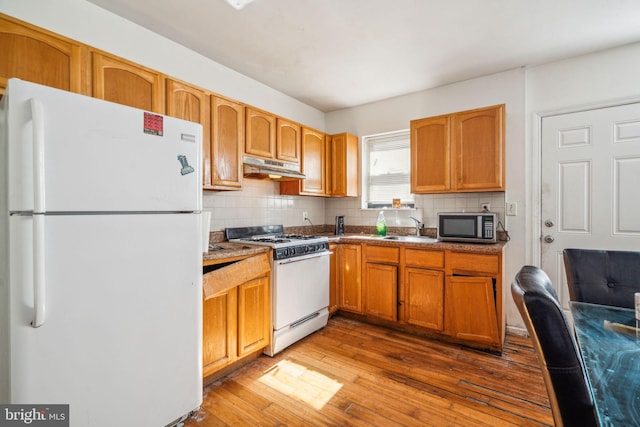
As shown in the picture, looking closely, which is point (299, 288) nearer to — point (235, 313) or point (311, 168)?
point (235, 313)

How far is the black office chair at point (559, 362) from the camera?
2.35ft

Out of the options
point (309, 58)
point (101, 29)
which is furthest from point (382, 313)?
point (101, 29)

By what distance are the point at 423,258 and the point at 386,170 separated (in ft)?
4.62

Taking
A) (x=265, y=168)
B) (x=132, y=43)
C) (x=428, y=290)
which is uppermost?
(x=132, y=43)

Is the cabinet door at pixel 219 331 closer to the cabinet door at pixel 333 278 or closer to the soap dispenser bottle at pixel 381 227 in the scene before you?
the cabinet door at pixel 333 278

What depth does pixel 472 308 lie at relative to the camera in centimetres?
251

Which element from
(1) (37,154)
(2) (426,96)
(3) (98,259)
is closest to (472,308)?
(2) (426,96)

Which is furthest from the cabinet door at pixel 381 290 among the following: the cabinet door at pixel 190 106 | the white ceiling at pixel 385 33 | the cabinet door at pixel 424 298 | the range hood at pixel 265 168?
the white ceiling at pixel 385 33

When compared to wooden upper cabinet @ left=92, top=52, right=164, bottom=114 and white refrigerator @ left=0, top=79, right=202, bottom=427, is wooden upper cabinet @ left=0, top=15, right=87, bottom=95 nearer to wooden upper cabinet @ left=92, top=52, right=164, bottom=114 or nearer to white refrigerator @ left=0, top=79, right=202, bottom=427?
wooden upper cabinet @ left=92, top=52, right=164, bottom=114

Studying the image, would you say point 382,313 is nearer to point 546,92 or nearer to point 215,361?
point 215,361

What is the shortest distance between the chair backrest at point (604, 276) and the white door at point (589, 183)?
1.25 meters

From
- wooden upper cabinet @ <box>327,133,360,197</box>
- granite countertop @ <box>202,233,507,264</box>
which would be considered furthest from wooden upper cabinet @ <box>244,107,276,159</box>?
wooden upper cabinet @ <box>327,133,360,197</box>

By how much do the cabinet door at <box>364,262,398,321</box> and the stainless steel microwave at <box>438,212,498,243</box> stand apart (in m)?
0.61

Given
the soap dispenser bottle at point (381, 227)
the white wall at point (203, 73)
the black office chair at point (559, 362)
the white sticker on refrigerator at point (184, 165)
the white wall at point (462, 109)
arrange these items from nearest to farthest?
the black office chair at point (559, 362) → the white sticker on refrigerator at point (184, 165) → the white wall at point (203, 73) → the white wall at point (462, 109) → the soap dispenser bottle at point (381, 227)
